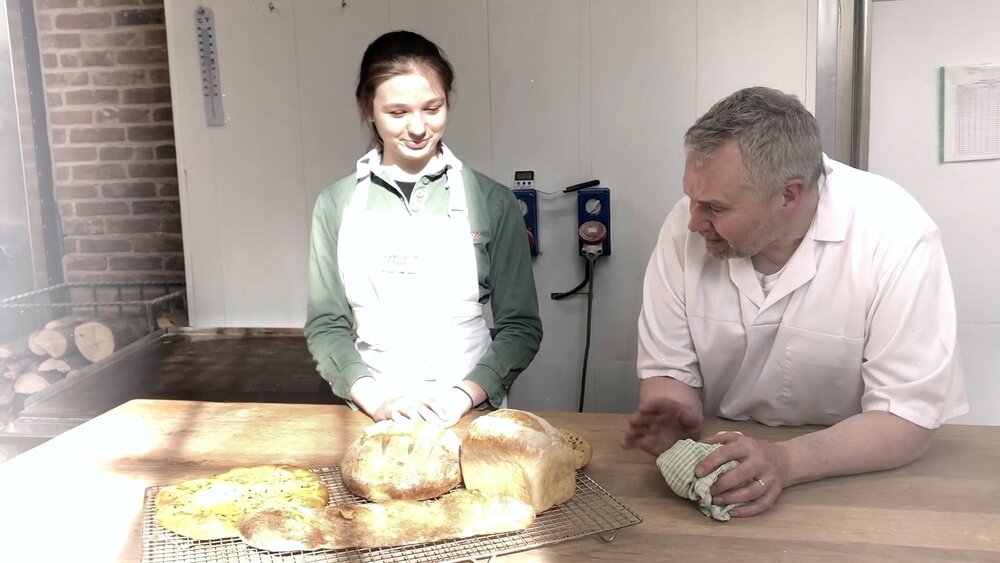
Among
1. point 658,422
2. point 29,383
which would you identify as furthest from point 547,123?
point 29,383

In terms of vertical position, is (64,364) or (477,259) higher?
(477,259)

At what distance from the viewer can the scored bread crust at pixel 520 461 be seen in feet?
4.30

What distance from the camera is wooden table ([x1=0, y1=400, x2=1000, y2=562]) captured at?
3.87ft

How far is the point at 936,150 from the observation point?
113 inches

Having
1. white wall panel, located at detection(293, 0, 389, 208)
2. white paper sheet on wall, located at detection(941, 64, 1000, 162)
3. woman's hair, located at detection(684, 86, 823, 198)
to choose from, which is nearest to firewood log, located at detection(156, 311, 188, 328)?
white wall panel, located at detection(293, 0, 389, 208)

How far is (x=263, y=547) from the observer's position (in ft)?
3.90

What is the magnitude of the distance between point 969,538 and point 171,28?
3.15 meters

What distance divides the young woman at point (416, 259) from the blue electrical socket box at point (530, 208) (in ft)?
2.92

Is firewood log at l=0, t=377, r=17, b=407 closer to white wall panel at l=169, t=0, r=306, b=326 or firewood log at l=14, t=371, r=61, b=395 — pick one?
firewood log at l=14, t=371, r=61, b=395

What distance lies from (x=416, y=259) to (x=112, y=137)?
2.47 m

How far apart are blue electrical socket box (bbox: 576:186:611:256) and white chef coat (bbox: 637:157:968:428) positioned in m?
1.13

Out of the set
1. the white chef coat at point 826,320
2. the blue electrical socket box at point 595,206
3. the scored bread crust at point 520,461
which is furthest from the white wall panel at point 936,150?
the scored bread crust at point 520,461

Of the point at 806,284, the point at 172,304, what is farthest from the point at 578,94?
the point at 172,304

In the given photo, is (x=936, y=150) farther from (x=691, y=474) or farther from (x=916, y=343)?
(x=691, y=474)
